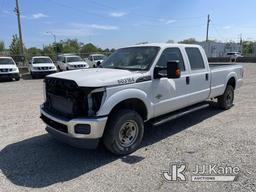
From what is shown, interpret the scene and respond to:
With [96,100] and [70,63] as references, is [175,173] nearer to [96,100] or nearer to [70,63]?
[96,100]

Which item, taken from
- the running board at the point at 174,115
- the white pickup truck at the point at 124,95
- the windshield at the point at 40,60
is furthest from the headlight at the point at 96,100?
the windshield at the point at 40,60

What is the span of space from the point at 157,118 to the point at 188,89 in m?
1.03

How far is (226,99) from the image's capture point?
745 cm

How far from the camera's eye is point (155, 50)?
5.05m

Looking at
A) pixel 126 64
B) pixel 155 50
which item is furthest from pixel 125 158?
pixel 155 50

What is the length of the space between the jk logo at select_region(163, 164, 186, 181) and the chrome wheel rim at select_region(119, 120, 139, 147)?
0.88 meters

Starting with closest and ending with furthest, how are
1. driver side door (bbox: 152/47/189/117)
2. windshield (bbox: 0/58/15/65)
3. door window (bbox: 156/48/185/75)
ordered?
driver side door (bbox: 152/47/189/117) → door window (bbox: 156/48/185/75) → windshield (bbox: 0/58/15/65)

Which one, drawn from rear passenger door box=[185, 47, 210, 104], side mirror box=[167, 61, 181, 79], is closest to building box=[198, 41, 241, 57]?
rear passenger door box=[185, 47, 210, 104]

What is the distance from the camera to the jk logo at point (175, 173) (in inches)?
143

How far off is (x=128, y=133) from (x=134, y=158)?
454mm

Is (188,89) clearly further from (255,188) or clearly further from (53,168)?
(53,168)

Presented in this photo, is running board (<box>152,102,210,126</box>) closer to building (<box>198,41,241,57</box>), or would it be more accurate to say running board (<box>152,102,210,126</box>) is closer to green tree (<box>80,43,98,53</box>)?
green tree (<box>80,43,98,53</box>)

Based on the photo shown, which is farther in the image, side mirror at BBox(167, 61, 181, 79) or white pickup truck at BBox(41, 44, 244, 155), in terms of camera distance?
side mirror at BBox(167, 61, 181, 79)

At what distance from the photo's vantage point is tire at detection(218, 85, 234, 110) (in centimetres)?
734
